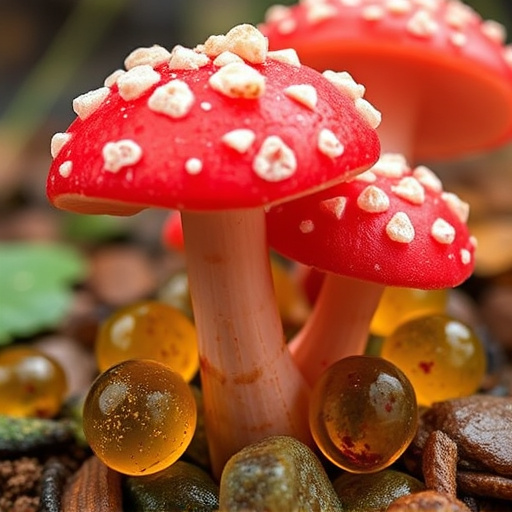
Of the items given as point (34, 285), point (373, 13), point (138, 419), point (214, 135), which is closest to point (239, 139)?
point (214, 135)

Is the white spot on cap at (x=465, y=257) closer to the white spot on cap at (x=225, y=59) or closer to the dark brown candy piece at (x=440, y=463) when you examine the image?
the dark brown candy piece at (x=440, y=463)

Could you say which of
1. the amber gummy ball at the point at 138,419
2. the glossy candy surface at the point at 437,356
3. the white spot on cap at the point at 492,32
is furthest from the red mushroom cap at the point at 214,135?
the white spot on cap at the point at 492,32

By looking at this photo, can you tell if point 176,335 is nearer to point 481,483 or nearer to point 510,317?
point 481,483

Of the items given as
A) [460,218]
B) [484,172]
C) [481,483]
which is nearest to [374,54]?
[460,218]

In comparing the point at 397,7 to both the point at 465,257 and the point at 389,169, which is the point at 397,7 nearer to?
the point at 389,169

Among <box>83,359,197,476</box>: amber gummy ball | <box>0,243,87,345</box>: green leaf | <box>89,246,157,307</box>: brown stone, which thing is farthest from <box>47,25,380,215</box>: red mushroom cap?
<box>89,246,157,307</box>: brown stone

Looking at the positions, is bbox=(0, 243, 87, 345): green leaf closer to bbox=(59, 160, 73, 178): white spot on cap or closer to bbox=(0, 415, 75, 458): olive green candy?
bbox=(0, 415, 75, 458): olive green candy
